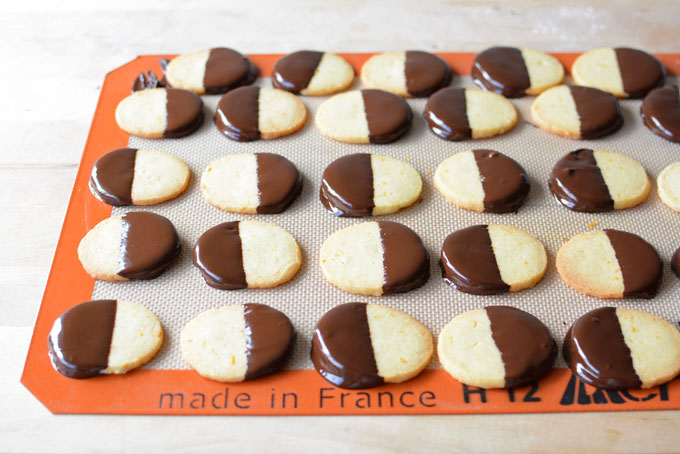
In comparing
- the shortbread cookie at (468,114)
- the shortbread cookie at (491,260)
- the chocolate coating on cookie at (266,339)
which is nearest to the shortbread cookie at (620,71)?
the shortbread cookie at (468,114)

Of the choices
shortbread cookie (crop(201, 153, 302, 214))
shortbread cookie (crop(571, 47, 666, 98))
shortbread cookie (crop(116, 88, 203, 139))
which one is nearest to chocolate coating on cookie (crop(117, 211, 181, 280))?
shortbread cookie (crop(201, 153, 302, 214))

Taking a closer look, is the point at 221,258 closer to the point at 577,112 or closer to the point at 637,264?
the point at 637,264

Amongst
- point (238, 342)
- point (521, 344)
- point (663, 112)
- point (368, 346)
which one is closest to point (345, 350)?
point (368, 346)

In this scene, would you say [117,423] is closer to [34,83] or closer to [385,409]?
[385,409]

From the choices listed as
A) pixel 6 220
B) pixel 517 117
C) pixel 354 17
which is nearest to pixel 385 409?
pixel 517 117

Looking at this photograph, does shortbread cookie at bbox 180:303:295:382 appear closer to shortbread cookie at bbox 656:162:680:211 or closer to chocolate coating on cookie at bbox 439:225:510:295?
chocolate coating on cookie at bbox 439:225:510:295

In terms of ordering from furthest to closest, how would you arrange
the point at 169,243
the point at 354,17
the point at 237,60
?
the point at 354,17 → the point at 237,60 → the point at 169,243

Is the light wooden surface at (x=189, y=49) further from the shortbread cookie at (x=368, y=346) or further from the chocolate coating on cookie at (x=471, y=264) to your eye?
the chocolate coating on cookie at (x=471, y=264)
